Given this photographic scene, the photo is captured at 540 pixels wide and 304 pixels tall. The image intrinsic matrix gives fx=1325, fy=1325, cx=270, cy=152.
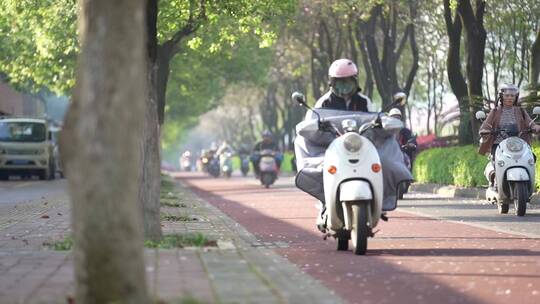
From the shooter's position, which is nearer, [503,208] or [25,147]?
[503,208]

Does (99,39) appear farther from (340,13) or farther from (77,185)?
(340,13)

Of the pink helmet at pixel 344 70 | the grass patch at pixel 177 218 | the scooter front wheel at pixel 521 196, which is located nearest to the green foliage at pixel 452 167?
the scooter front wheel at pixel 521 196

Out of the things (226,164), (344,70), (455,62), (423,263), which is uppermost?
(455,62)

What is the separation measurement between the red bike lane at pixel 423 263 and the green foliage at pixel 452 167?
9.57 metres

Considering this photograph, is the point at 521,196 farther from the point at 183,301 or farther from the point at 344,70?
the point at 183,301

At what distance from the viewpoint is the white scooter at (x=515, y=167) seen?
1800 centimetres

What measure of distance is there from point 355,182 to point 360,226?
0.39m

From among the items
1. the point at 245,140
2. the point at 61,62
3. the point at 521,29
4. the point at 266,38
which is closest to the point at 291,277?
the point at 266,38

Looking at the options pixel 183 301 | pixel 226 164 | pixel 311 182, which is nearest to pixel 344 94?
pixel 311 182

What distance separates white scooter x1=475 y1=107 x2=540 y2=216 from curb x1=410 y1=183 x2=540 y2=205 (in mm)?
3527

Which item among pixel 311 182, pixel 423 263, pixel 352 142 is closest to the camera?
pixel 423 263

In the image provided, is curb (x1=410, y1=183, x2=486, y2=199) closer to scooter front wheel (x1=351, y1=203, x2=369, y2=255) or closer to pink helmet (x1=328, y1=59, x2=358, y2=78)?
pink helmet (x1=328, y1=59, x2=358, y2=78)

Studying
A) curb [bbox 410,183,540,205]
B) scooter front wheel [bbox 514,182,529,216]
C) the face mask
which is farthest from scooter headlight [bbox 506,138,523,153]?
the face mask

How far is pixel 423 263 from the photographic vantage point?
1132cm
